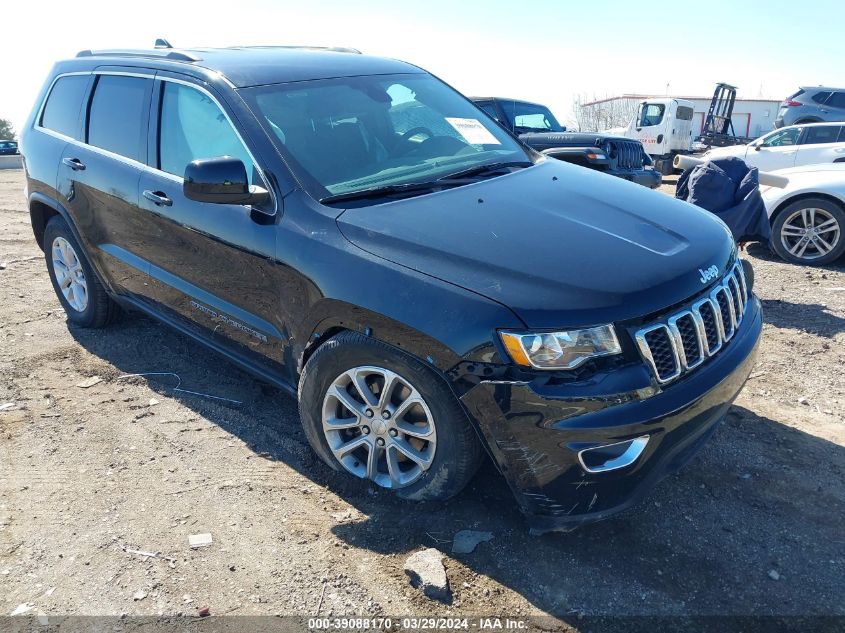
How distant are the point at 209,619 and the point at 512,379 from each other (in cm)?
139

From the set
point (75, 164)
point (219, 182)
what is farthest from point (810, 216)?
point (75, 164)

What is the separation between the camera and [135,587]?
2533mm

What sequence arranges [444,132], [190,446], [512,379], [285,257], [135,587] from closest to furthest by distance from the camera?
[512,379] < [135,587] < [285,257] < [190,446] < [444,132]

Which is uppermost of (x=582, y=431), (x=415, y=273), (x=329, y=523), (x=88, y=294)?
(x=415, y=273)

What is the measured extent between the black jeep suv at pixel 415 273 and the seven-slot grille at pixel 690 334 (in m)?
0.01

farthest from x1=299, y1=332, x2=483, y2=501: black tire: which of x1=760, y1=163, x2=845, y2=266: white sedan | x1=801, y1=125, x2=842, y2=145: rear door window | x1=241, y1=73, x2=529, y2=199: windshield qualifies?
x1=801, y1=125, x2=842, y2=145: rear door window

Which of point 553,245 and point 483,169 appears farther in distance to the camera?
point 483,169

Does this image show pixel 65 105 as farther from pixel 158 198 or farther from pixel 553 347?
pixel 553 347

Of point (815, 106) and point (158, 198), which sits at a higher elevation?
point (815, 106)

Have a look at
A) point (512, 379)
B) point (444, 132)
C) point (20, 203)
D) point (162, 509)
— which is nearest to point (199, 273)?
point (162, 509)

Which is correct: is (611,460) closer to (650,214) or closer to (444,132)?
(650,214)

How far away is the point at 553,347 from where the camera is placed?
91.3 inches

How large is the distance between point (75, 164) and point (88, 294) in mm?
971

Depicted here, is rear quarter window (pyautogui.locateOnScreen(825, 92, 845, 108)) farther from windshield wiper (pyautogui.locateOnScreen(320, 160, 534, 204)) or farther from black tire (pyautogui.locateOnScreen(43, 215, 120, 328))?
black tire (pyautogui.locateOnScreen(43, 215, 120, 328))
